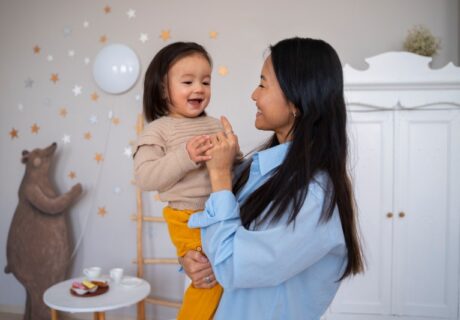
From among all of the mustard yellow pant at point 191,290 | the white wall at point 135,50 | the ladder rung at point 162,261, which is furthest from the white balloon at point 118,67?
the mustard yellow pant at point 191,290

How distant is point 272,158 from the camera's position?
113cm

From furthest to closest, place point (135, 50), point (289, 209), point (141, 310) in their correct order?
point (135, 50)
point (141, 310)
point (289, 209)

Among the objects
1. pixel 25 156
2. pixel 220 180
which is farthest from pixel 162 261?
pixel 220 180

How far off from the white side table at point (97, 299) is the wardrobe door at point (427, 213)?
1.47 meters

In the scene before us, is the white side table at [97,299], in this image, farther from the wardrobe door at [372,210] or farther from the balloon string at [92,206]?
the wardrobe door at [372,210]

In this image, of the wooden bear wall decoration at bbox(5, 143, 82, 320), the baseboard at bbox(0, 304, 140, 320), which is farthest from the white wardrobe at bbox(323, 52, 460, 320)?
the wooden bear wall decoration at bbox(5, 143, 82, 320)

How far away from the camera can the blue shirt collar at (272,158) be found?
112 cm

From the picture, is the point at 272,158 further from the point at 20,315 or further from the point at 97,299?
the point at 20,315

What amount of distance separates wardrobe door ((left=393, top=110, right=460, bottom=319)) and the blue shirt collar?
4.81 ft

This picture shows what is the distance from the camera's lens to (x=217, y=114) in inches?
121

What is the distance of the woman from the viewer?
0.96 meters

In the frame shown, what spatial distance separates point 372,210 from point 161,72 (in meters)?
1.59

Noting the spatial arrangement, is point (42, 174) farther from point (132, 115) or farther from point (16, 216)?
point (132, 115)

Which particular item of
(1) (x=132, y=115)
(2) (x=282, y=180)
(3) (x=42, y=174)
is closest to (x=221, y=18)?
(1) (x=132, y=115)
